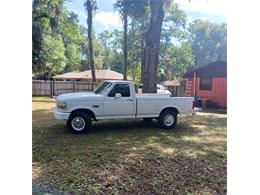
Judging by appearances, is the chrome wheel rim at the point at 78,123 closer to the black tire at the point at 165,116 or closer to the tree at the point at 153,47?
the black tire at the point at 165,116

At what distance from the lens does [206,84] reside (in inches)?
469

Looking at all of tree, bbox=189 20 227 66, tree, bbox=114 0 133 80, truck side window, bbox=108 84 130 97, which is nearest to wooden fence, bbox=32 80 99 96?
truck side window, bbox=108 84 130 97

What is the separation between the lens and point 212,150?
4.38 meters

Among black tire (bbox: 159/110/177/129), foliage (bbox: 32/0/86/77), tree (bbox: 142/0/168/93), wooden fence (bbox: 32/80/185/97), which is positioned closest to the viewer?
wooden fence (bbox: 32/80/185/97)

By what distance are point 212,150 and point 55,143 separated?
246 centimetres

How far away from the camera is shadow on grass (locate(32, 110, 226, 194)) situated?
2.95 metres

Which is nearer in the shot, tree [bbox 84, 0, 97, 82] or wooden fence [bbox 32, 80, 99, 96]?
tree [bbox 84, 0, 97, 82]

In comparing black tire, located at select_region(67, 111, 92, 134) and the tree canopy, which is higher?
the tree canopy

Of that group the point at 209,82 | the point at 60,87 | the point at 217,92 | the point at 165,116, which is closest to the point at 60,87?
the point at 60,87

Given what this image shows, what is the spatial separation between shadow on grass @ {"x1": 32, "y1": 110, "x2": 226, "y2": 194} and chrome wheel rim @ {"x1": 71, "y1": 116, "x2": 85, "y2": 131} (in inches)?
7.4

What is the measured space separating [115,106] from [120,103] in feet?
0.39

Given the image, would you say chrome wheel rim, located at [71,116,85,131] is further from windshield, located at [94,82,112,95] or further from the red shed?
the red shed

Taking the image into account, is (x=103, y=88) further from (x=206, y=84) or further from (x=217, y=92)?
(x=206, y=84)

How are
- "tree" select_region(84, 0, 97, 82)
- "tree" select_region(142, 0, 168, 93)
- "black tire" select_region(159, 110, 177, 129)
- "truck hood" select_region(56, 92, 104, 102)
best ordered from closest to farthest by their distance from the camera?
1. "truck hood" select_region(56, 92, 104, 102)
2. "tree" select_region(84, 0, 97, 82)
3. "black tire" select_region(159, 110, 177, 129)
4. "tree" select_region(142, 0, 168, 93)
